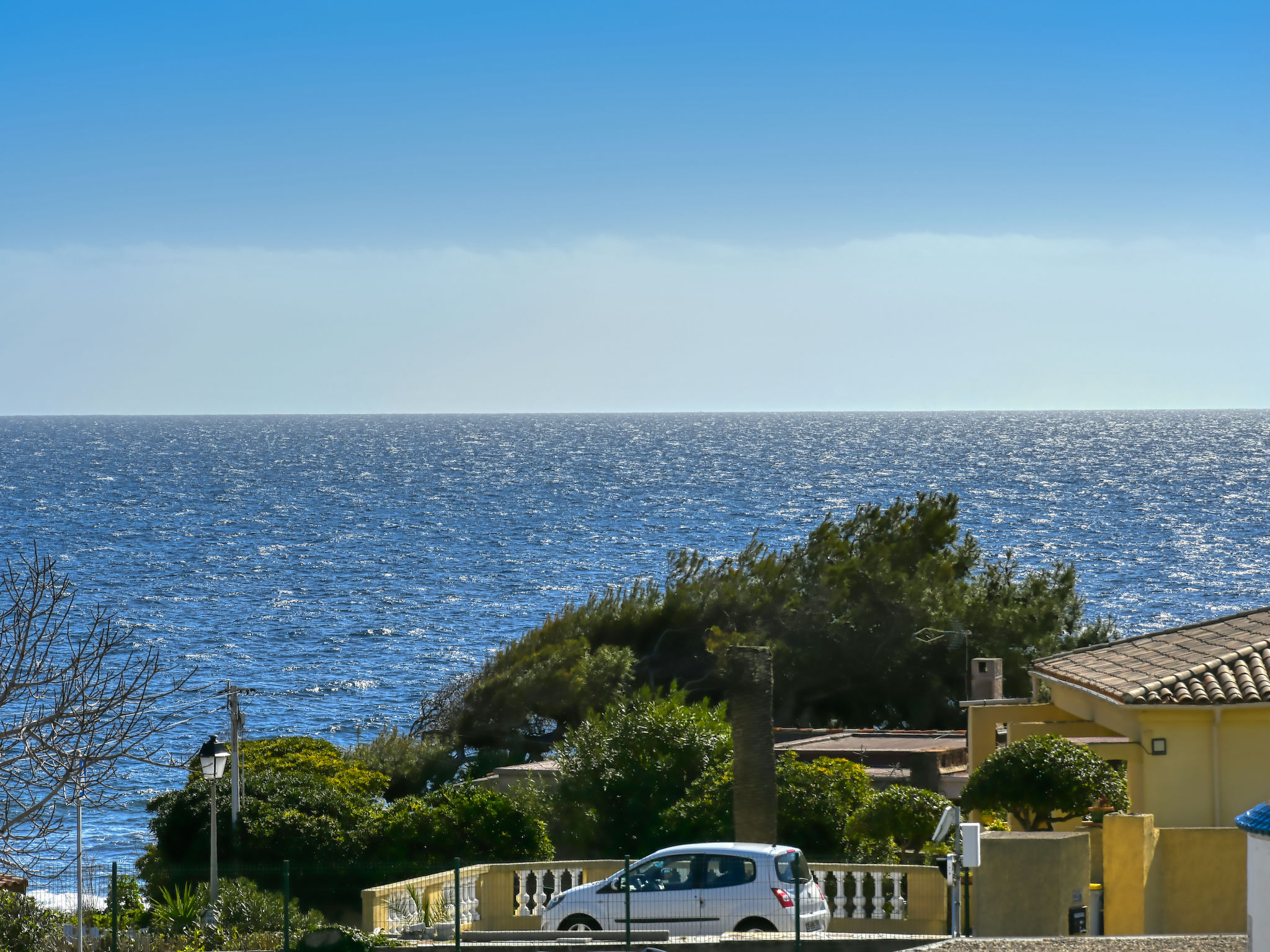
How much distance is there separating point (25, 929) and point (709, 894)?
8156 mm

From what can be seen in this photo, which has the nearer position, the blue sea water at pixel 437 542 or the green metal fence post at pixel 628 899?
the green metal fence post at pixel 628 899

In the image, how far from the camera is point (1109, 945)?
51.4ft

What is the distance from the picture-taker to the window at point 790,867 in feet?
56.8

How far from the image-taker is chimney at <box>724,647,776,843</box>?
19250 millimetres

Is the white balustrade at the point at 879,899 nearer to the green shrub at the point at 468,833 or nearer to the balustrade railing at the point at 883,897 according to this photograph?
the balustrade railing at the point at 883,897

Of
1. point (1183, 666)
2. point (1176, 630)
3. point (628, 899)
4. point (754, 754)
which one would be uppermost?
point (1176, 630)

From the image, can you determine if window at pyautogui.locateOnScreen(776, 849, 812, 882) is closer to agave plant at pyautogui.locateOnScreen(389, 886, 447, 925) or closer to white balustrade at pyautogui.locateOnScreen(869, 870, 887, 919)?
white balustrade at pyautogui.locateOnScreen(869, 870, 887, 919)

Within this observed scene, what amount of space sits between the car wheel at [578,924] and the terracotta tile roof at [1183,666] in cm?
842

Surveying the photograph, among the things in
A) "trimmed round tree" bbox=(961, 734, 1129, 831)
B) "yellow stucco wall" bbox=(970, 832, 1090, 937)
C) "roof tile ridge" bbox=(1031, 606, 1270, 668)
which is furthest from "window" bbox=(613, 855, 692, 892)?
"roof tile ridge" bbox=(1031, 606, 1270, 668)

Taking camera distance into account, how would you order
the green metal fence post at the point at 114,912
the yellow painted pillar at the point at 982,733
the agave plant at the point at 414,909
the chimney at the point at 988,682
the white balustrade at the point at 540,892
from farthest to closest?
1. the chimney at the point at 988,682
2. the yellow painted pillar at the point at 982,733
3. the white balustrade at the point at 540,892
4. the agave plant at the point at 414,909
5. the green metal fence post at the point at 114,912

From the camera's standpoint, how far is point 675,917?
17.5m

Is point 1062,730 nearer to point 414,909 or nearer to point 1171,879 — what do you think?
point 1171,879

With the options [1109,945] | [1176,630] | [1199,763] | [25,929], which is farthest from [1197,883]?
[25,929]

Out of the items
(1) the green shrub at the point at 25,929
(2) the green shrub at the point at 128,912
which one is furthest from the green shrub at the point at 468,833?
(1) the green shrub at the point at 25,929
